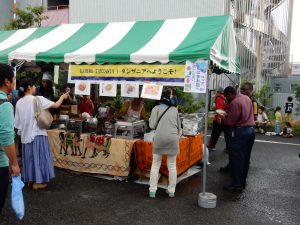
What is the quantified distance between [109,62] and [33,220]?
106 inches

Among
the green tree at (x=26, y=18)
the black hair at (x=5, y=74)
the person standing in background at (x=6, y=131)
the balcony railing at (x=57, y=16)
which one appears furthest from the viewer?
the balcony railing at (x=57, y=16)

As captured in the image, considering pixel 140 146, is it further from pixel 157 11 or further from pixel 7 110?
pixel 157 11

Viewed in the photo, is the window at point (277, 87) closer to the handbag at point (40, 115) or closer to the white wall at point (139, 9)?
the white wall at point (139, 9)

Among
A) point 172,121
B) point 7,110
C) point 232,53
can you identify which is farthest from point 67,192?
point 232,53

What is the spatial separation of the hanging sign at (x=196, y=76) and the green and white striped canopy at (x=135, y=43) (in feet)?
0.33

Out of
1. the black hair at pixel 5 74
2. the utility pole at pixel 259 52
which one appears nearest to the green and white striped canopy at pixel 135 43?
the black hair at pixel 5 74

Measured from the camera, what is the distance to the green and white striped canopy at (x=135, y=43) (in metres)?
4.87

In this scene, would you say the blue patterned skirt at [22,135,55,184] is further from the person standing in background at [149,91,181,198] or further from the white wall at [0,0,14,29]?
the white wall at [0,0,14,29]

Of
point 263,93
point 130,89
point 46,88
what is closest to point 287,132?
point 263,93

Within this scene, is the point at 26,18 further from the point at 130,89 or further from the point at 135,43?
the point at 130,89

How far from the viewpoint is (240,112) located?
4.98m

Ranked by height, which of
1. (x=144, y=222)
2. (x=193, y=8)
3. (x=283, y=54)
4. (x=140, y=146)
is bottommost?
(x=144, y=222)

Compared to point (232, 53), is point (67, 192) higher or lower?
lower

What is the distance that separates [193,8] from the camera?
14.9m
